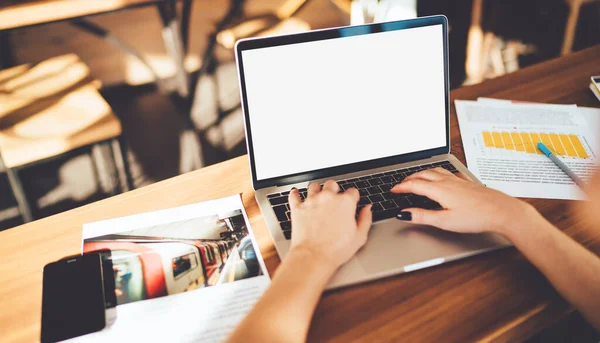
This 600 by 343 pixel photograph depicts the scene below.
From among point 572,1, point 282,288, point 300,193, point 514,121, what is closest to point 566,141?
point 514,121

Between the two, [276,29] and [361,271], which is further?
[276,29]

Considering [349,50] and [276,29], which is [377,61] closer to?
[349,50]

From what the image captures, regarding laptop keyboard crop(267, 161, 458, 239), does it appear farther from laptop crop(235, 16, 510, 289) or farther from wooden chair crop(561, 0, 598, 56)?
wooden chair crop(561, 0, 598, 56)

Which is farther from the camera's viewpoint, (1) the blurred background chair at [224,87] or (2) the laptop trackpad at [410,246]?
(1) the blurred background chair at [224,87]

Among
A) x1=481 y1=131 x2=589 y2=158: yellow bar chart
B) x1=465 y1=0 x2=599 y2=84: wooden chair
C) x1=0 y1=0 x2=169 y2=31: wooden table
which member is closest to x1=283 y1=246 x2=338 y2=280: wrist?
x1=481 y1=131 x2=589 y2=158: yellow bar chart

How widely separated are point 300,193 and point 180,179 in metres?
0.24

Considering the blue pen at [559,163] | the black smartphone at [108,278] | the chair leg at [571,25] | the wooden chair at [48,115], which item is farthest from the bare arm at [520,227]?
the chair leg at [571,25]

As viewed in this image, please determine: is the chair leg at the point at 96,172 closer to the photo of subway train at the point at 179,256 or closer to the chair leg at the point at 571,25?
the photo of subway train at the point at 179,256

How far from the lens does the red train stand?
635 millimetres

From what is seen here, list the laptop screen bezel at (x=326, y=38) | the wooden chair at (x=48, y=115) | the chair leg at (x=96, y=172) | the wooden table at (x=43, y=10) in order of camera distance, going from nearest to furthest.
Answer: the laptop screen bezel at (x=326, y=38)
the wooden chair at (x=48, y=115)
the wooden table at (x=43, y=10)
the chair leg at (x=96, y=172)

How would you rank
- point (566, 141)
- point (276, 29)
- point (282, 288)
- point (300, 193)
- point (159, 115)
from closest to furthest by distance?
point (282, 288), point (300, 193), point (566, 141), point (276, 29), point (159, 115)

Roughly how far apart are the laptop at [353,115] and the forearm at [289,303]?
4.0 inches

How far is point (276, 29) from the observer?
1939mm

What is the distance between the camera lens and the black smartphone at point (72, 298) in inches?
22.7
